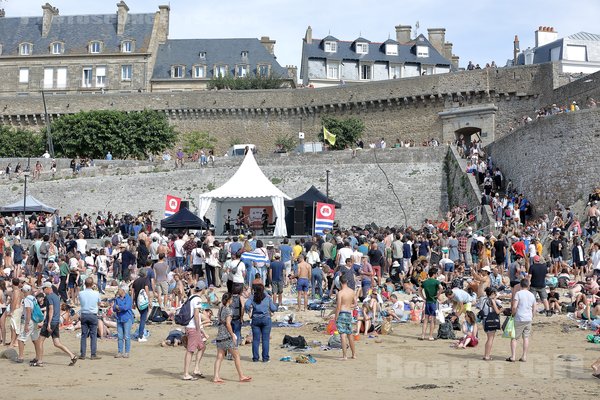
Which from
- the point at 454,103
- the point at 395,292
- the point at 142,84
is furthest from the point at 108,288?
the point at 142,84

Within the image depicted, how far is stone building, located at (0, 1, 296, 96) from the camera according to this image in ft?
219

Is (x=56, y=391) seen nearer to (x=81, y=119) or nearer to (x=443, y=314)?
(x=443, y=314)

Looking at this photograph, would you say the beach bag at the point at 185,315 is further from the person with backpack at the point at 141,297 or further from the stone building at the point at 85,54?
the stone building at the point at 85,54

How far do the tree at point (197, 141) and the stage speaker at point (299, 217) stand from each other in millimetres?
24203

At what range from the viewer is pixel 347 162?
40.9 m

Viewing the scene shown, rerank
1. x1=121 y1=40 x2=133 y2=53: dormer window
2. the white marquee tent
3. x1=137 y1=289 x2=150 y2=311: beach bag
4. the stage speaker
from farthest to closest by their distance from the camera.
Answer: x1=121 y1=40 x2=133 y2=53: dormer window, the stage speaker, the white marquee tent, x1=137 y1=289 x2=150 y2=311: beach bag

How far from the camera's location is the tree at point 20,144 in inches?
2160

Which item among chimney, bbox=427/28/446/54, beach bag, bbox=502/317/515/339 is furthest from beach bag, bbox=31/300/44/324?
chimney, bbox=427/28/446/54

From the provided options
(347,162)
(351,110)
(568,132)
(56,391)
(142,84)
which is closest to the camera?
(56,391)

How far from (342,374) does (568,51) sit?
4529cm

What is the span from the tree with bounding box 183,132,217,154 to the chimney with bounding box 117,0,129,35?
13947mm

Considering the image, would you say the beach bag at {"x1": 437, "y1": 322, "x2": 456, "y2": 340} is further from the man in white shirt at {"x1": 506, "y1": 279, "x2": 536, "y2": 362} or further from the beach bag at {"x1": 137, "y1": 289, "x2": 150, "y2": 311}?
the beach bag at {"x1": 137, "y1": 289, "x2": 150, "y2": 311}

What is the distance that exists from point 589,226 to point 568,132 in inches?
235

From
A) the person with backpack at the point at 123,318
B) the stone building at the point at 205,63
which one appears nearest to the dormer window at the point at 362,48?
the stone building at the point at 205,63
